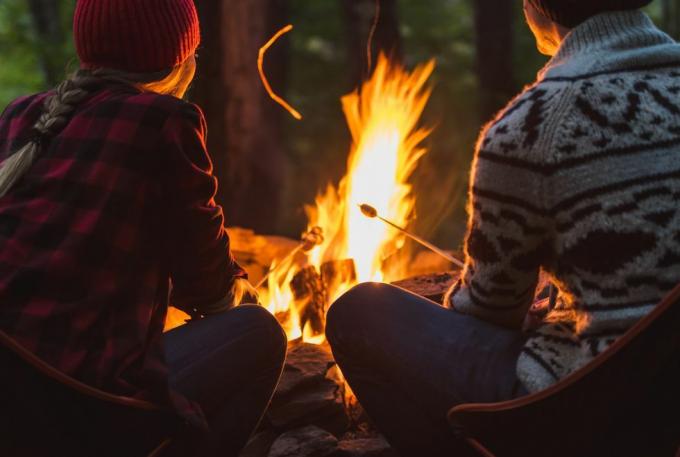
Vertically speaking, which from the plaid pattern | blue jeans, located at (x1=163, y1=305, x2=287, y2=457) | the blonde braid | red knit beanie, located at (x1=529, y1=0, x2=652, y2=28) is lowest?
blue jeans, located at (x1=163, y1=305, x2=287, y2=457)

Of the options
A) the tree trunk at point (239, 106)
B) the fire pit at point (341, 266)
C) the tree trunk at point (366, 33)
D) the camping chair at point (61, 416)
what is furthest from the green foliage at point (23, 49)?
the camping chair at point (61, 416)

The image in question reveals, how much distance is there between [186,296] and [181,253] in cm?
17

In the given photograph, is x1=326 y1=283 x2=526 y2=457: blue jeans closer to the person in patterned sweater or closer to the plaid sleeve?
the person in patterned sweater

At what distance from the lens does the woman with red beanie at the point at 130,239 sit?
198 cm

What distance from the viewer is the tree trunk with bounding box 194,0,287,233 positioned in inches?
212

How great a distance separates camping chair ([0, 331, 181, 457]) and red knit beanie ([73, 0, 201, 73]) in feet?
2.94

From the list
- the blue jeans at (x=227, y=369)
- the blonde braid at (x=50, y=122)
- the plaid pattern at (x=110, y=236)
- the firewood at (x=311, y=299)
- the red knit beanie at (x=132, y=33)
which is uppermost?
the red knit beanie at (x=132, y=33)

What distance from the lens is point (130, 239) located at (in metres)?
2.08

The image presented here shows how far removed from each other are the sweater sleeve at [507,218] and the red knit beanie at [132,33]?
3.05 ft

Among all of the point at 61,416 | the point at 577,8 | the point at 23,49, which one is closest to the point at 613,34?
the point at 577,8

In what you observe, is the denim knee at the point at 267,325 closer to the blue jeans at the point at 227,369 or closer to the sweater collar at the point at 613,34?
the blue jeans at the point at 227,369

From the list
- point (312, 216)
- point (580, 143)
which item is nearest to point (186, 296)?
point (580, 143)

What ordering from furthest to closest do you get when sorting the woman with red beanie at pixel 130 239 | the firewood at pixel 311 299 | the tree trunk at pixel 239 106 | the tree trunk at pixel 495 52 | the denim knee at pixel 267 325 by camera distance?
1. the tree trunk at pixel 495 52
2. the tree trunk at pixel 239 106
3. the firewood at pixel 311 299
4. the denim knee at pixel 267 325
5. the woman with red beanie at pixel 130 239

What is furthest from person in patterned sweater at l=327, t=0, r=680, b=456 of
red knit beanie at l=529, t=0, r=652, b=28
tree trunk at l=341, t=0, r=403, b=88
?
tree trunk at l=341, t=0, r=403, b=88
